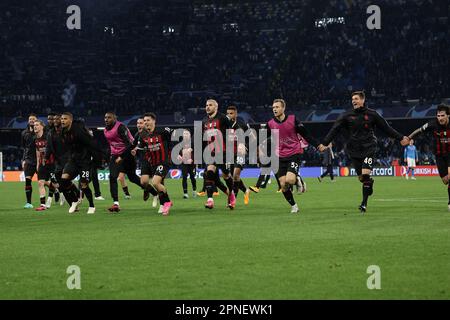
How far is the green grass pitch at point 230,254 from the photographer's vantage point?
7.63 m

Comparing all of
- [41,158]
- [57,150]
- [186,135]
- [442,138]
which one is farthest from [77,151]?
[442,138]

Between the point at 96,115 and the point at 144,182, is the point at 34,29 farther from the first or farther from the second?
the point at 144,182

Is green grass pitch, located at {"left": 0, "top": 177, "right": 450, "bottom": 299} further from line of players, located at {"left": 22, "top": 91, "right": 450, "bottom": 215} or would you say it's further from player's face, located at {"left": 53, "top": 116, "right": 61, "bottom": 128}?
player's face, located at {"left": 53, "top": 116, "right": 61, "bottom": 128}

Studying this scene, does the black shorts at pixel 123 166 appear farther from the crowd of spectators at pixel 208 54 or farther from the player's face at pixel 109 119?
the crowd of spectators at pixel 208 54

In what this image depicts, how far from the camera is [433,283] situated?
7.77 meters

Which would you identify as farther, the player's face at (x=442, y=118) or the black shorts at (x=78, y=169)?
the black shorts at (x=78, y=169)

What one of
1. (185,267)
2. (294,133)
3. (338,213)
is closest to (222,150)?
(294,133)

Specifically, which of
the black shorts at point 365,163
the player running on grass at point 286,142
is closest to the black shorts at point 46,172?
the player running on grass at point 286,142

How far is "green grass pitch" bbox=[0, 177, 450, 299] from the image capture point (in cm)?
763

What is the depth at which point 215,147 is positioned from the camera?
739 inches

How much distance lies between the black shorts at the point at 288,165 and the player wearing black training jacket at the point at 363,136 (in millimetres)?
709

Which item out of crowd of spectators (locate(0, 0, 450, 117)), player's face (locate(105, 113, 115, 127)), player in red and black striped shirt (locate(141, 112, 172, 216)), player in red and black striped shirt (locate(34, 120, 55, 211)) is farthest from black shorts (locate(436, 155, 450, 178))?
crowd of spectators (locate(0, 0, 450, 117))

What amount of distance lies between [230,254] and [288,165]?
7.35 m

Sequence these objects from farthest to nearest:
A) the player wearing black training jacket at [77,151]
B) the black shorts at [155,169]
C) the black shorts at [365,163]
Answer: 1. the player wearing black training jacket at [77,151]
2. the black shorts at [155,169]
3. the black shorts at [365,163]
